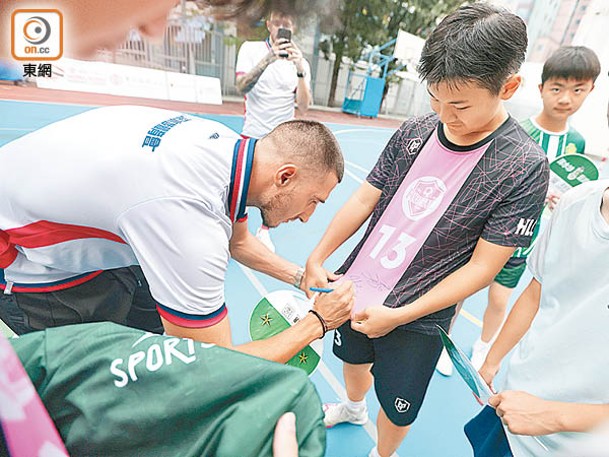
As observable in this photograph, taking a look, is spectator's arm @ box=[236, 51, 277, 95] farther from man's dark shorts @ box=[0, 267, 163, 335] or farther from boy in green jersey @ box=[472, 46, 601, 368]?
man's dark shorts @ box=[0, 267, 163, 335]

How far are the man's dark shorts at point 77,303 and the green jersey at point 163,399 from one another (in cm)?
81

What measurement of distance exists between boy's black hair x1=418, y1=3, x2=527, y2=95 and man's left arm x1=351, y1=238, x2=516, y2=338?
1.53 feet

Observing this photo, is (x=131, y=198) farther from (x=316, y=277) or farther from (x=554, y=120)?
(x=554, y=120)

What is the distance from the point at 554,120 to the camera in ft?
7.10

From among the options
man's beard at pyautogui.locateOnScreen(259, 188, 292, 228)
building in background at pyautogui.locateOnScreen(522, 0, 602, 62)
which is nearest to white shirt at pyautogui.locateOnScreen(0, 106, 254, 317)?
man's beard at pyautogui.locateOnScreen(259, 188, 292, 228)

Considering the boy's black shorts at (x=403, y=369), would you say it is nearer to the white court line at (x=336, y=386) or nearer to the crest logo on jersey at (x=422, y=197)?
the crest logo on jersey at (x=422, y=197)

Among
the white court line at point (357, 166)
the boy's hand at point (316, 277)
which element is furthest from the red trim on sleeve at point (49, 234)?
the white court line at point (357, 166)

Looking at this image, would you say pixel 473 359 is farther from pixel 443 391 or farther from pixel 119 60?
pixel 119 60

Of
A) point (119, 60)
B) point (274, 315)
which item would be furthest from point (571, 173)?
point (119, 60)

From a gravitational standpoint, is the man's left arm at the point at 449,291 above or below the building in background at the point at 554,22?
below

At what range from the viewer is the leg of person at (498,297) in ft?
7.59

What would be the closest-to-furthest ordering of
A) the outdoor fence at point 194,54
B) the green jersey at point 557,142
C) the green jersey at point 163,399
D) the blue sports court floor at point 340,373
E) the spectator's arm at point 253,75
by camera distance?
the green jersey at point 163,399, the blue sports court floor at point 340,373, the green jersey at point 557,142, the spectator's arm at point 253,75, the outdoor fence at point 194,54

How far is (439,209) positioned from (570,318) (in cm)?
46

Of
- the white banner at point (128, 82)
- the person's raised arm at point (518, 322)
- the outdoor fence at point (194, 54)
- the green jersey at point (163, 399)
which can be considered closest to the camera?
the green jersey at point (163, 399)
